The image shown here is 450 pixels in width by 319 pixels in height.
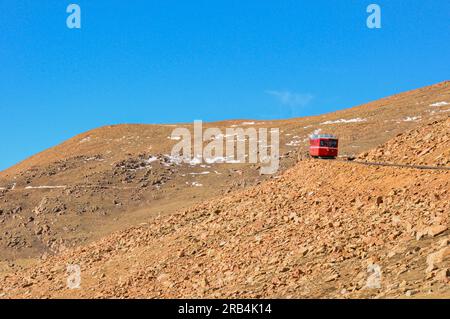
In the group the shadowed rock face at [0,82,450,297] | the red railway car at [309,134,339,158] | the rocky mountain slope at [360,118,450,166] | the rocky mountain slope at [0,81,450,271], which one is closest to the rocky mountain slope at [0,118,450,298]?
the shadowed rock face at [0,82,450,297]

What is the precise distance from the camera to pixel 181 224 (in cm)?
3206

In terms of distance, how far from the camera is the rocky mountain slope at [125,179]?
2094 inches

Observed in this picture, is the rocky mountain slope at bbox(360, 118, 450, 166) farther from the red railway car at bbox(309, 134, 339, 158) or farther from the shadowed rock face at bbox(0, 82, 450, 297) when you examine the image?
the red railway car at bbox(309, 134, 339, 158)

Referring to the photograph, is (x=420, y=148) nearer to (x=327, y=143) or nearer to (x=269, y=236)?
(x=269, y=236)

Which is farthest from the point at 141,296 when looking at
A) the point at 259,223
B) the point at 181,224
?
the point at 181,224

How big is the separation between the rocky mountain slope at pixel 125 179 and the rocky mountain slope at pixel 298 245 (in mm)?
18547

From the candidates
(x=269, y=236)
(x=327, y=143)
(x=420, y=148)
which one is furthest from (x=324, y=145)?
(x=269, y=236)

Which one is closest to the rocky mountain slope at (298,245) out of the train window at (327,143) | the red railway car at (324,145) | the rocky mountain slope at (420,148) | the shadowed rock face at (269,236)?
the shadowed rock face at (269,236)

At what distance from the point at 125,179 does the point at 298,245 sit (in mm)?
46802

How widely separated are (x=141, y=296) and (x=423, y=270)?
10.9m

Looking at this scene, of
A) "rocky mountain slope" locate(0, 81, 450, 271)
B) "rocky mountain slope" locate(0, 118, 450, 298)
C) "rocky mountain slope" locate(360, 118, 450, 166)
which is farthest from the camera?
"rocky mountain slope" locate(0, 81, 450, 271)

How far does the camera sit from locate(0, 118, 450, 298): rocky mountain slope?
57.8 feet

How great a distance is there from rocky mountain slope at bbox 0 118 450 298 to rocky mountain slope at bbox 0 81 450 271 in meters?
18.5

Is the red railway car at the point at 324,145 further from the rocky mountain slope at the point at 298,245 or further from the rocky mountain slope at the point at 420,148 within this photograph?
the rocky mountain slope at the point at 420,148
